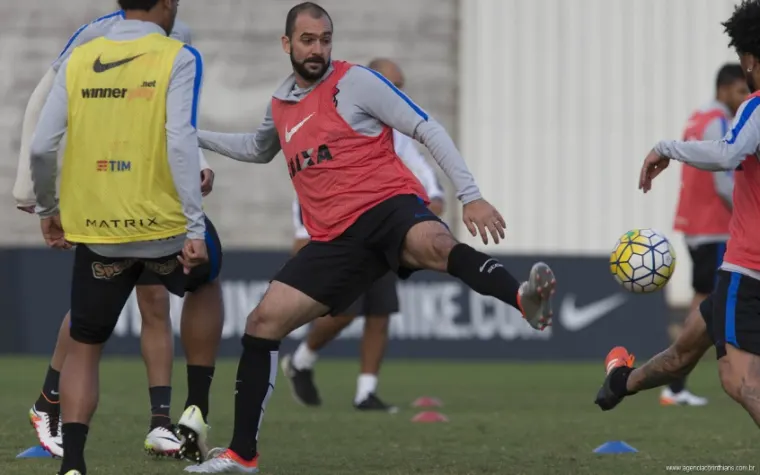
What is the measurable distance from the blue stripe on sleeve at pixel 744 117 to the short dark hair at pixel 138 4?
2299mm

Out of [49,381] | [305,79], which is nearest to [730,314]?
[305,79]

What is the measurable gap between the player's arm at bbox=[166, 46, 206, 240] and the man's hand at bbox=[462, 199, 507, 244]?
1.04 meters

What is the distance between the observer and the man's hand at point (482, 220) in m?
6.04

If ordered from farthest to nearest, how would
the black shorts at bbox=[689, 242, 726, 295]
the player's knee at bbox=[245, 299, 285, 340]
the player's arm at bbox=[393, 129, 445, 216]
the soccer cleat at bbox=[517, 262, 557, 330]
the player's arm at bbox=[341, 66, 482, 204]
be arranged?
the black shorts at bbox=[689, 242, 726, 295]
the player's arm at bbox=[393, 129, 445, 216]
the player's knee at bbox=[245, 299, 285, 340]
the player's arm at bbox=[341, 66, 482, 204]
the soccer cleat at bbox=[517, 262, 557, 330]

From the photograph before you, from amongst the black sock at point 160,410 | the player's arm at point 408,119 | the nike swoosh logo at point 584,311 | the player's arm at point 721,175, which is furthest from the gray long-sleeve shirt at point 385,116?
the nike swoosh logo at point 584,311

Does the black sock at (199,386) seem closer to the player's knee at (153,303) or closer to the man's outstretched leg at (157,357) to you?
the man's outstretched leg at (157,357)

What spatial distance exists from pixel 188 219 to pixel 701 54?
15.7m

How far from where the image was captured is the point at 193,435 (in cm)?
695

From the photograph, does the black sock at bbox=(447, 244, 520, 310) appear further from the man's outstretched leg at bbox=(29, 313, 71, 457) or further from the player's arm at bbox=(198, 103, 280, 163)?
the man's outstretched leg at bbox=(29, 313, 71, 457)

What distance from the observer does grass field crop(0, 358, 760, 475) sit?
7.05 metres

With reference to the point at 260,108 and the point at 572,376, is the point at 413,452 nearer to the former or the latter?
the point at 572,376

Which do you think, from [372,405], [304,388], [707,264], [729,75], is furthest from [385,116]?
[707,264]

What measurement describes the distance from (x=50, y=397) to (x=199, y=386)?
0.81 metres

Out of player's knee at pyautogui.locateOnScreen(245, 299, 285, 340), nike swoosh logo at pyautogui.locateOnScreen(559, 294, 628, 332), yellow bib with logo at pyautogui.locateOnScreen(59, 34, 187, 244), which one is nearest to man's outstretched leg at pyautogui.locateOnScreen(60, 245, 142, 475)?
yellow bib with logo at pyautogui.locateOnScreen(59, 34, 187, 244)
